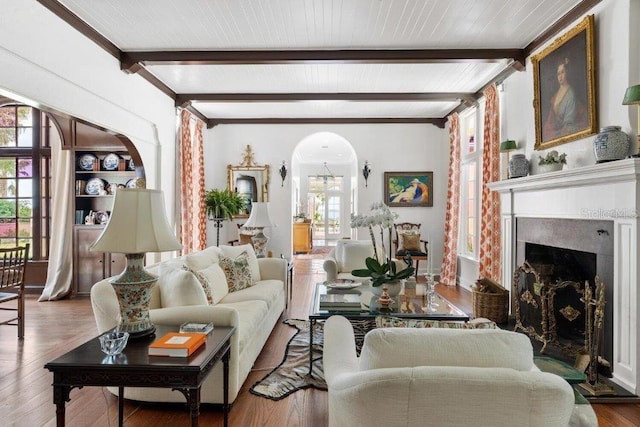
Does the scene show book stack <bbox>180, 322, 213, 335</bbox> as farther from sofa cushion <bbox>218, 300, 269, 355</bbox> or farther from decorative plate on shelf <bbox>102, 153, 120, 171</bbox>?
decorative plate on shelf <bbox>102, 153, 120, 171</bbox>

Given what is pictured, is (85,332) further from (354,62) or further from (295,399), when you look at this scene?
(354,62)

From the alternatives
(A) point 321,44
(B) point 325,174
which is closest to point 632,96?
(A) point 321,44

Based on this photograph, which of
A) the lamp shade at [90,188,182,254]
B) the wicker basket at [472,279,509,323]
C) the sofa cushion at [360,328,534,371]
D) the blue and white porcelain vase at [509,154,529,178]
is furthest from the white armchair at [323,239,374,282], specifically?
the sofa cushion at [360,328,534,371]

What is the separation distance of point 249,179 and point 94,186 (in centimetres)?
284

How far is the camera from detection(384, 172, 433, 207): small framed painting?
7.89 metres

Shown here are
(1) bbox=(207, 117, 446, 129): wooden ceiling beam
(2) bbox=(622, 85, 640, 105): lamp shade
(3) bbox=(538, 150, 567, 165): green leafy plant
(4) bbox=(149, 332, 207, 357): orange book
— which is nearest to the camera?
(4) bbox=(149, 332, 207, 357): orange book

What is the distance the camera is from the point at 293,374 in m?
3.09

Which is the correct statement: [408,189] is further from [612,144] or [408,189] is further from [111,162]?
[111,162]

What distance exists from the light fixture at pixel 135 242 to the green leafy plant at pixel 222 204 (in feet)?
16.3

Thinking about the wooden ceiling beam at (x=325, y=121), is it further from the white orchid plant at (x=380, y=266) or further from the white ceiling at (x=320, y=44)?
the white orchid plant at (x=380, y=266)

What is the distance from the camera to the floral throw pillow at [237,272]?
13.1 feet

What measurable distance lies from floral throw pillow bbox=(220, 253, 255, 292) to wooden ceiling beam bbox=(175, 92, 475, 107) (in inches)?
121

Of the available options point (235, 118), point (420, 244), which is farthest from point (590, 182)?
point (235, 118)

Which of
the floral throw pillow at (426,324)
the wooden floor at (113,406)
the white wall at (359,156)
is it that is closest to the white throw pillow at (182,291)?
the wooden floor at (113,406)
